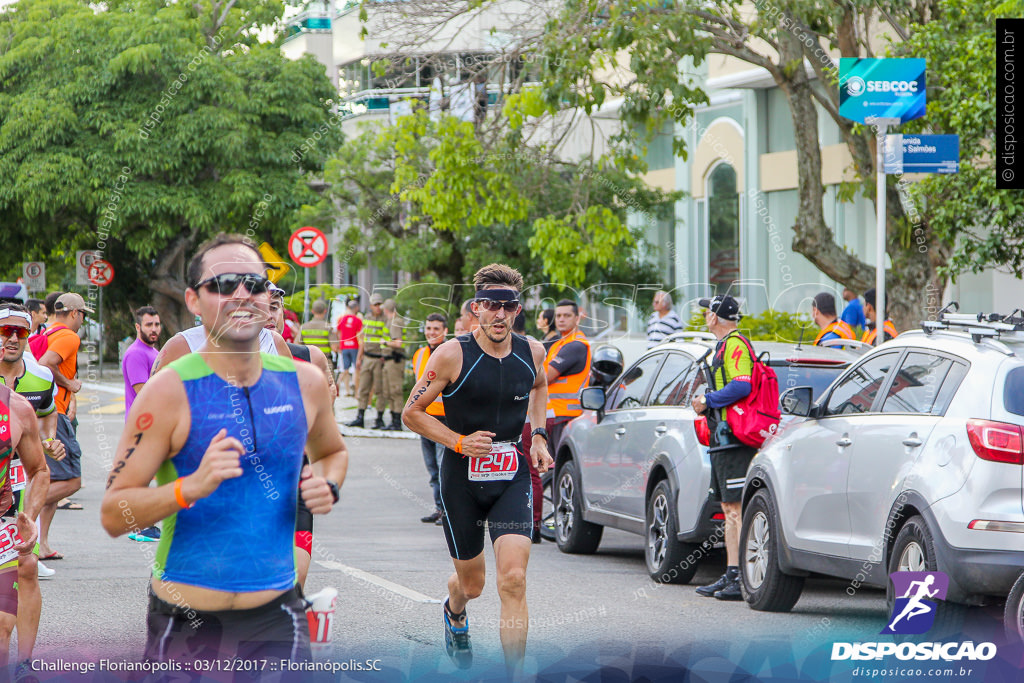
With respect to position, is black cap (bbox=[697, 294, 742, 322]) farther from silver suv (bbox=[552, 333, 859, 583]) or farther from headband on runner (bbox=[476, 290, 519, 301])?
headband on runner (bbox=[476, 290, 519, 301])

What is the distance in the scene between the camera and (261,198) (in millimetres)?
37969

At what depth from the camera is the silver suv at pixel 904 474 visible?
6523 mm

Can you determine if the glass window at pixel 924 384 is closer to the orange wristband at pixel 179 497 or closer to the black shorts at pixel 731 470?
the black shorts at pixel 731 470

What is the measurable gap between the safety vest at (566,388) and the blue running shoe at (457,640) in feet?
→ 16.6

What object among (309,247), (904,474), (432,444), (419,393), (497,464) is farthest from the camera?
(309,247)

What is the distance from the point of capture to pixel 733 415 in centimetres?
916

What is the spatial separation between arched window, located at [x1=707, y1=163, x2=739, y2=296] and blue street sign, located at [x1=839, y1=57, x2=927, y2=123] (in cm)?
1580

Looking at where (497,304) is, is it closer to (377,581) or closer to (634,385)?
(377,581)

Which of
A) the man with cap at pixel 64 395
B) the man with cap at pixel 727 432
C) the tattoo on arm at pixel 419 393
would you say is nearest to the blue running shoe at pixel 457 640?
the tattoo on arm at pixel 419 393

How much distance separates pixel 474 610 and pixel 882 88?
6321mm

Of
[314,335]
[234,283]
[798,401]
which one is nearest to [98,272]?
[314,335]

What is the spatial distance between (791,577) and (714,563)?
230cm

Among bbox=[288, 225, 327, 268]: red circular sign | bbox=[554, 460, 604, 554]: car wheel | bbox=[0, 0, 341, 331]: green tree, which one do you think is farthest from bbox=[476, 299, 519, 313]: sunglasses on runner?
bbox=[0, 0, 341, 331]: green tree

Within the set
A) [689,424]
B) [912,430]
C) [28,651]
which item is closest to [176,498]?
[28,651]
